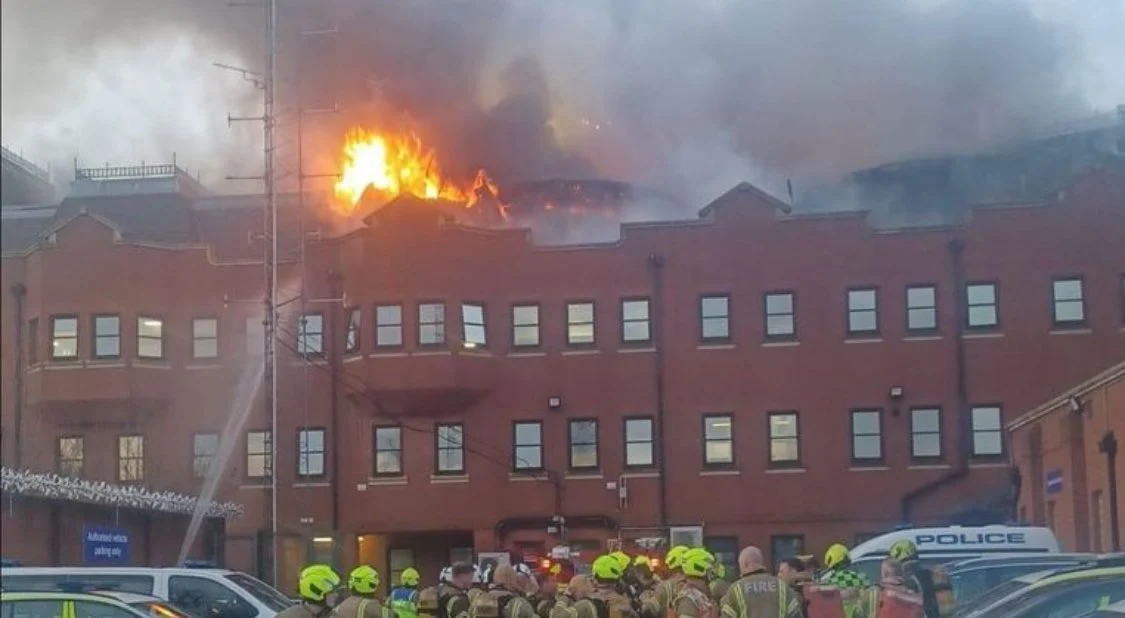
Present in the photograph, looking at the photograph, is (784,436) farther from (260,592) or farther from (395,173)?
(260,592)

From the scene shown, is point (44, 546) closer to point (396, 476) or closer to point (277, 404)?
point (277, 404)

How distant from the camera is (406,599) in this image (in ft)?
32.8

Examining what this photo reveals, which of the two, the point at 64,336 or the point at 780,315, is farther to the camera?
the point at 780,315

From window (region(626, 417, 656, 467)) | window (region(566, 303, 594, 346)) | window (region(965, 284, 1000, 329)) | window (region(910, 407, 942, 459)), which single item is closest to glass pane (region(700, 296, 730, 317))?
window (region(566, 303, 594, 346))

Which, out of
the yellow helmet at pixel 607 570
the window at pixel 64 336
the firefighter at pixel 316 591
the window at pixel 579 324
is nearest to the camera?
the firefighter at pixel 316 591

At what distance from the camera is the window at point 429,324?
67.4 feet

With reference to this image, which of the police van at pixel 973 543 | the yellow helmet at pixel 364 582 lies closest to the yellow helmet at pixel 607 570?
the yellow helmet at pixel 364 582

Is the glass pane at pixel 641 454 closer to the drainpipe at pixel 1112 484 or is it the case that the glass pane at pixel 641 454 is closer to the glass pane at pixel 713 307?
the glass pane at pixel 713 307

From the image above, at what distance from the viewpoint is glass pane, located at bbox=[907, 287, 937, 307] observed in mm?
20141

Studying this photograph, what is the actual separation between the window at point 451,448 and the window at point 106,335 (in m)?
4.48

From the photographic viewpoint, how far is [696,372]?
797 inches

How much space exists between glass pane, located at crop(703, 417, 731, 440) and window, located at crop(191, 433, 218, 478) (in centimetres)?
661

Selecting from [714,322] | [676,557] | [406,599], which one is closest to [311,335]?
[714,322]

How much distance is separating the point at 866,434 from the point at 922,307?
1.92 meters
